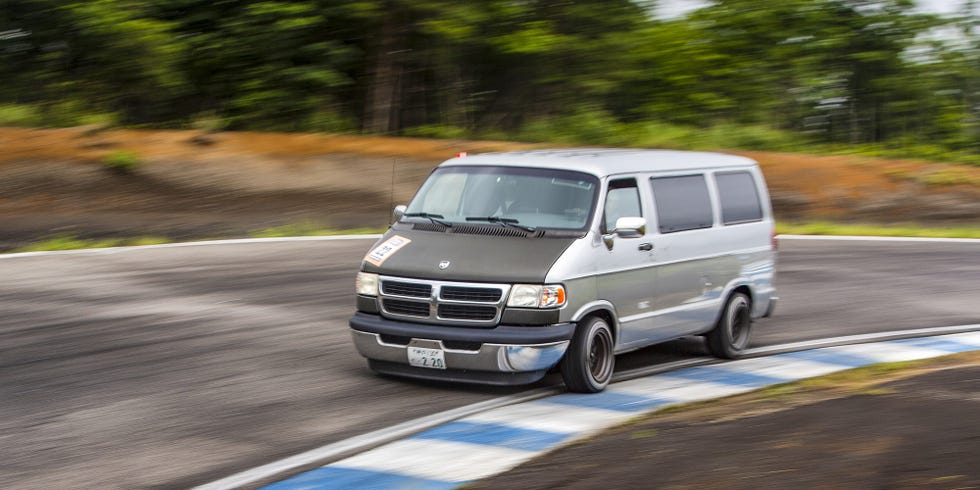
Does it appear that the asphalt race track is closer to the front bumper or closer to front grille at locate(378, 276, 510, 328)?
the front bumper

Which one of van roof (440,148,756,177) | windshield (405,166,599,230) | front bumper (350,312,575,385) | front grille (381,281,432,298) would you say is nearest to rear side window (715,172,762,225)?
van roof (440,148,756,177)

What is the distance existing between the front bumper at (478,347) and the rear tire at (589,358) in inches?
6.4

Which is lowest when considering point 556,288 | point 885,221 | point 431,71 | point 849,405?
point 885,221

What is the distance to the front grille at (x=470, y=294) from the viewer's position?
8.18 m

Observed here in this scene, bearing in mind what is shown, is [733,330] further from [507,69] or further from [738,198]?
[507,69]

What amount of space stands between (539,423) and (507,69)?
2068 cm

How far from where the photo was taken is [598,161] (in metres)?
9.27

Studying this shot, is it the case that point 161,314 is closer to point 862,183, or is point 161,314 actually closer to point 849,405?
point 849,405

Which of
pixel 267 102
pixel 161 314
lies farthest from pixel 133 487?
pixel 267 102

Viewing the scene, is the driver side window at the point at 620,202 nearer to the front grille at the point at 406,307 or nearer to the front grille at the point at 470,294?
the front grille at the point at 470,294

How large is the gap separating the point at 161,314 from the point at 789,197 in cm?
1614

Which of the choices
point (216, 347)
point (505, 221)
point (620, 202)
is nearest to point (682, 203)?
point (620, 202)

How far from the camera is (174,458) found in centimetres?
675

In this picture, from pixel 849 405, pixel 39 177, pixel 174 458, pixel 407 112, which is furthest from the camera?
pixel 407 112
